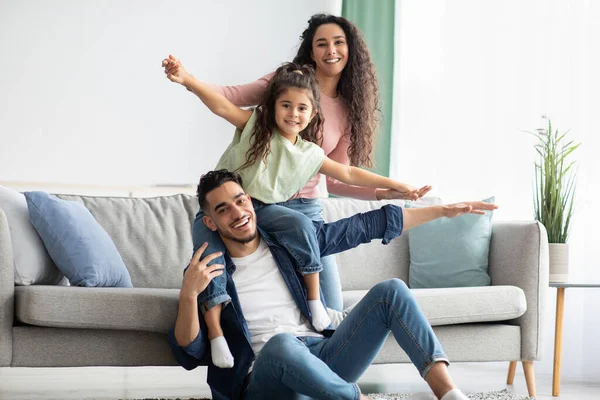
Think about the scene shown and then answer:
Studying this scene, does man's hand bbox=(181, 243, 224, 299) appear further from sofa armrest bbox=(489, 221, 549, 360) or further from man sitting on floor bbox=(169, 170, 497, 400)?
sofa armrest bbox=(489, 221, 549, 360)

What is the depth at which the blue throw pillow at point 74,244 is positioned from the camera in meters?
2.74

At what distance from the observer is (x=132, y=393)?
10.4 ft

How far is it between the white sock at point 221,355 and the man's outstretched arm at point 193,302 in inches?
2.9

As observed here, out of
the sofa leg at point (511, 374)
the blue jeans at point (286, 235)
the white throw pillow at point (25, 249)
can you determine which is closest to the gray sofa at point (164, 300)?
the white throw pillow at point (25, 249)

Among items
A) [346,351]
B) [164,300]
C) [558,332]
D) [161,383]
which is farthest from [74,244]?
[558,332]

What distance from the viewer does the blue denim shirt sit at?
7.29ft

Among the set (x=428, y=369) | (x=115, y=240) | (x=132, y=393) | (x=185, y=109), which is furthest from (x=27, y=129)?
(x=428, y=369)

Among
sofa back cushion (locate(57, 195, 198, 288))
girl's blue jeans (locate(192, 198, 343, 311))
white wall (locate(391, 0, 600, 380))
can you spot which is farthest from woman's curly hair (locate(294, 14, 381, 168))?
white wall (locate(391, 0, 600, 380))

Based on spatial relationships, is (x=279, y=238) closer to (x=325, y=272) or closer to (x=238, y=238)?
(x=238, y=238)

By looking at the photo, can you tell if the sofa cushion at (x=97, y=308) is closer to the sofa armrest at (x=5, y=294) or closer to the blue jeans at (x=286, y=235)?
the sofa armrest at (x=5, y=294)

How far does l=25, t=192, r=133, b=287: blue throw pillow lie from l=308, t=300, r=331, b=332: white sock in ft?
2.77

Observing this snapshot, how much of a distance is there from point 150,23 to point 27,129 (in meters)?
0.99

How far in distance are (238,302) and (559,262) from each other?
5.98 ft

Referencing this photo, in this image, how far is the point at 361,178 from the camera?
8.28 ft
